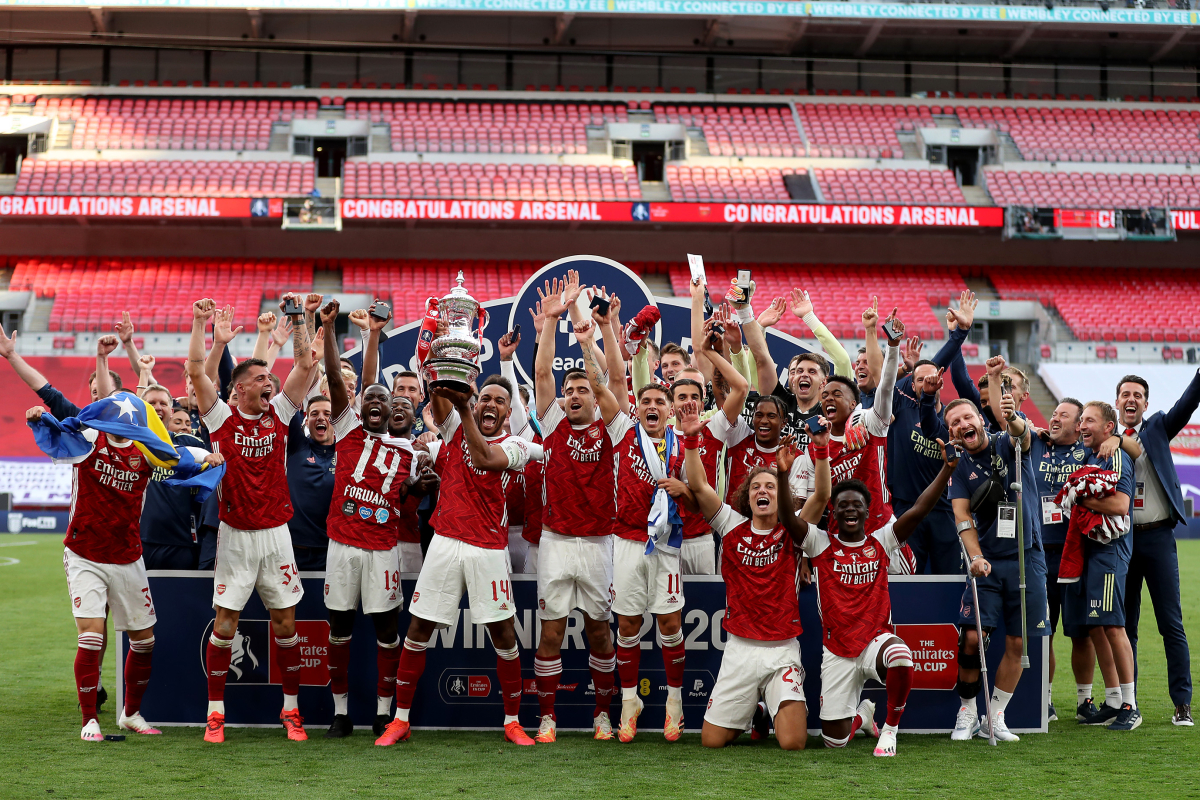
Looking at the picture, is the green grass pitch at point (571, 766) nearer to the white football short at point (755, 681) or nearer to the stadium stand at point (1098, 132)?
the white football short at point (755, 681)

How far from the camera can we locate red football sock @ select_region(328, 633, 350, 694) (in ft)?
21.0

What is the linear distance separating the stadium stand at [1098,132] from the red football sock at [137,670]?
96.8ft

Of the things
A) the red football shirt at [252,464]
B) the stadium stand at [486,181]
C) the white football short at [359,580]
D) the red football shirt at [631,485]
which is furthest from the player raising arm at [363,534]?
the stadium stand at [486,181]

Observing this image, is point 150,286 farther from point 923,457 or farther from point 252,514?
point 923,457

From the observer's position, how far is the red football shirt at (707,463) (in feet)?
21.8

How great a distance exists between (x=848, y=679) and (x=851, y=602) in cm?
43

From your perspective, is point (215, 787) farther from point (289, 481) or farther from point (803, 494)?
point (803, 494)

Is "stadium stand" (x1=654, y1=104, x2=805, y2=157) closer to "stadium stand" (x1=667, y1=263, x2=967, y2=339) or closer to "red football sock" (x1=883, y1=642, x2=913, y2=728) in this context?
"stadium stand" (x1=667, y1=263, x2=967, y2=339)

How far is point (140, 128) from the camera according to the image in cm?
2909

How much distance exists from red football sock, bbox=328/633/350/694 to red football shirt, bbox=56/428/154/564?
1331 millimetres

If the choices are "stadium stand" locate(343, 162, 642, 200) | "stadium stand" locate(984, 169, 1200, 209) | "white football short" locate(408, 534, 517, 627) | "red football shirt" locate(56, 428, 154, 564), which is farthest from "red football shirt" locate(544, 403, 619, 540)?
"stadium stand" locate(984, 169, 1200, 209)

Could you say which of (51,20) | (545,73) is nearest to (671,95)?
(545,73)

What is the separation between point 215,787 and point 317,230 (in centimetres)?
2366

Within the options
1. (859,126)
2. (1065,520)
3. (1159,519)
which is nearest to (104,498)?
(1065,520)
